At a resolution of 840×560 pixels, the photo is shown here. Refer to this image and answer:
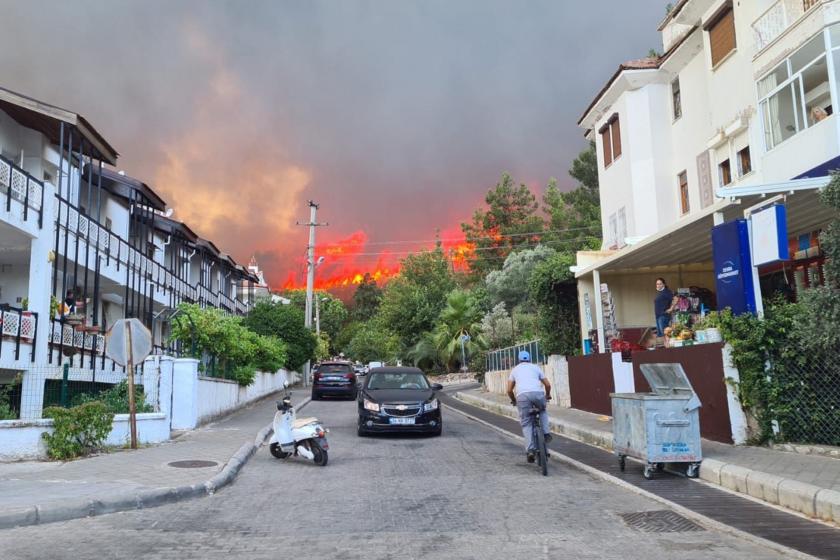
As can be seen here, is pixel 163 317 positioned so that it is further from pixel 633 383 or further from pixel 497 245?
pixel 497 245

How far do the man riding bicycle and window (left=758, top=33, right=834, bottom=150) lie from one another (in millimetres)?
9518

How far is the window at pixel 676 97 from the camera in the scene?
75.3 ft

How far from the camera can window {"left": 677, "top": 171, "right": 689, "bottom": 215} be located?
22.5 m

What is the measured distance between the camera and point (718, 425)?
1172 cm

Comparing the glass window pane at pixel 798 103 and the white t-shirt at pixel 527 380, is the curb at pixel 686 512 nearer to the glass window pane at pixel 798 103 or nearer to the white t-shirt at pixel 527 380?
the white t-shirt at pixel 527 380

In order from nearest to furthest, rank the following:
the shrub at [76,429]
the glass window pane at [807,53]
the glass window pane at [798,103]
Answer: the shrub at [76,429] < the glass window pane at [807,53] < the glass window pane at [798,103]

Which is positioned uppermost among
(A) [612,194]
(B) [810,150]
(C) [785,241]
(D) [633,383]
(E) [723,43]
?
(E) [723,43]

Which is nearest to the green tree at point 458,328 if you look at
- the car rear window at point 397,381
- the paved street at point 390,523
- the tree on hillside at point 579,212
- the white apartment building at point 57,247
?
the tree on hillside at point 579,212

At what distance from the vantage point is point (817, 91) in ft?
Answer: 51.1

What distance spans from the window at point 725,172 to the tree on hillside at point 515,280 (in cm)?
2836

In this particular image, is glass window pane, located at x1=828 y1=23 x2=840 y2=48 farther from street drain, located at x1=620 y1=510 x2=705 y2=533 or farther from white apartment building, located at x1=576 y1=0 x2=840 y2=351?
street drain, located at x1=620 y1=510 x2=705 y2=533

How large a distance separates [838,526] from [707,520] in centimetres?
120

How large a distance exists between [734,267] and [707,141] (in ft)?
32.7

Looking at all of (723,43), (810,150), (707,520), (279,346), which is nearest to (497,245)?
(279,346)
